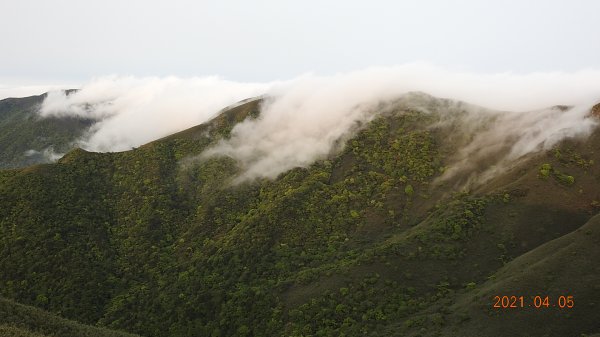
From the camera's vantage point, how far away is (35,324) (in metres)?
77.0

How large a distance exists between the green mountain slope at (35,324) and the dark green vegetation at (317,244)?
29484 millimetres

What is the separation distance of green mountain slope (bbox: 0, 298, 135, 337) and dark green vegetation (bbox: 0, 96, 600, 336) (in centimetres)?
2948

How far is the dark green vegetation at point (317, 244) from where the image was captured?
9200 centimetres

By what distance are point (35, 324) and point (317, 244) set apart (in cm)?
7680

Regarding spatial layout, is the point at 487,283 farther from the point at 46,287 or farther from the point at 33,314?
the point at 46,287

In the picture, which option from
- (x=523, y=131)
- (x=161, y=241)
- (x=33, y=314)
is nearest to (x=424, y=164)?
(x=523, y=131)
